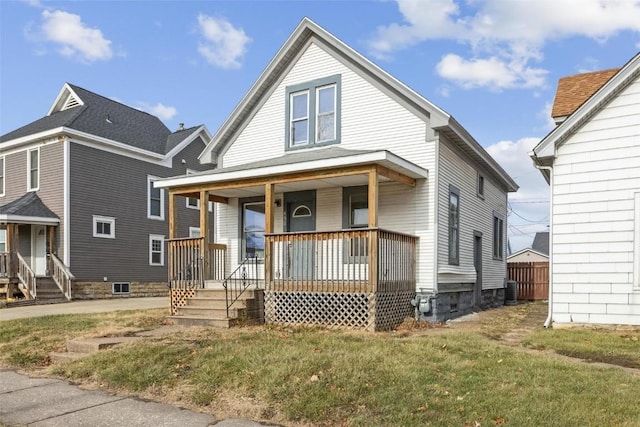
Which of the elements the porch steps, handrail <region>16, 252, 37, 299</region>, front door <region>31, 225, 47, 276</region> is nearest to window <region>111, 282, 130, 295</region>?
front door <region>31, 225, 47, 276</region>

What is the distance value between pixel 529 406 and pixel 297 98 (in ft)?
34.0

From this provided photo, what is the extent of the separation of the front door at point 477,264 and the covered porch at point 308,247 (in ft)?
13.8

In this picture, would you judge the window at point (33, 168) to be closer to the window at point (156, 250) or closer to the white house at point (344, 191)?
the window at point (156, 250)

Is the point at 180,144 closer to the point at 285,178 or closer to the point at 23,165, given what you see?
the point at 23,165

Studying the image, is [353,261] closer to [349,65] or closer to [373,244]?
[373,244]

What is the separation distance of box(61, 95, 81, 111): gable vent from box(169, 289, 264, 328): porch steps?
601 inches

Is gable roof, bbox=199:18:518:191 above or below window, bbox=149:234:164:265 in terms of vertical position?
above

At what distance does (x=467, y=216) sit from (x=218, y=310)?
7.29m

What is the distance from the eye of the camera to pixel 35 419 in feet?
17.2

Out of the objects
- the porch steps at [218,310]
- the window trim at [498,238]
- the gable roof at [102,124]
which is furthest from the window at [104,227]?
the window trim at [498,238]

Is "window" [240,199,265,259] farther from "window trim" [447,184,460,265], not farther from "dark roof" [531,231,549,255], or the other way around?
"dark roof" [531,231,549,255]

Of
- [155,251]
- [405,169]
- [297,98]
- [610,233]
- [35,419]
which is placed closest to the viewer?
[35,419]

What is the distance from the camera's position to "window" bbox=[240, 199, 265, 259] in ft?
46.1

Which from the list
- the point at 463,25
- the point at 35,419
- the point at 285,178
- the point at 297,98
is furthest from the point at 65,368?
the point at 463,25
